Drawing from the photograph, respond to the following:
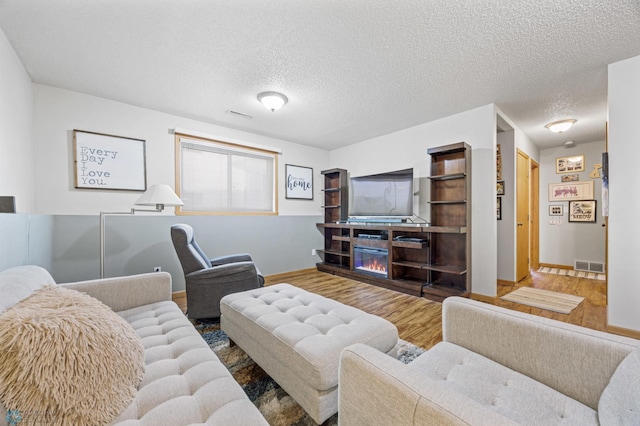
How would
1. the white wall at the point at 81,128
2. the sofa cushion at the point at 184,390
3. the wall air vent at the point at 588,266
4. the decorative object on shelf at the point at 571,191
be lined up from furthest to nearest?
the decorative object on shelf at the point at 571,191, the wall air vent at the point at 588,266, the white wall at the point at 81,128, the sofa cushion at the point at 184,390

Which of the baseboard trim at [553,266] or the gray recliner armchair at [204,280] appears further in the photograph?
the baseboard trim at [553,266]

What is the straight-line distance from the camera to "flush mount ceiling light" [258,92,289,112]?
278 cm

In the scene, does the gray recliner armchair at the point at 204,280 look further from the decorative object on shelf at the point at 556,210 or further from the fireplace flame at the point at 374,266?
the decorative object on shelf at the point at 556,210

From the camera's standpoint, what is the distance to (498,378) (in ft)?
3.29

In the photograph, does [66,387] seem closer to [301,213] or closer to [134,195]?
[134,195]

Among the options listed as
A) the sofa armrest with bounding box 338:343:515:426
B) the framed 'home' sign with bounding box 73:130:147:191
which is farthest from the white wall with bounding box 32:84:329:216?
the sofa armrest with bounding box 338:343:515:426

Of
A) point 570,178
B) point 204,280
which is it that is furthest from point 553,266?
point 204,280

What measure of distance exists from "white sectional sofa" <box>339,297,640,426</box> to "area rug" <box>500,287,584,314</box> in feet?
8.05

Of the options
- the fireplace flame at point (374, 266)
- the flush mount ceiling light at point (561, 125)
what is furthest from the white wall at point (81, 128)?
the flush mount ceiling light at point (561, 125)

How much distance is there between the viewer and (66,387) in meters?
0.72

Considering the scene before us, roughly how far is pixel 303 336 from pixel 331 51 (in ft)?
6.97

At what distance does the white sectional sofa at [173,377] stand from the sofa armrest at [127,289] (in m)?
0.02

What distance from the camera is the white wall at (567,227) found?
4570 millimetres

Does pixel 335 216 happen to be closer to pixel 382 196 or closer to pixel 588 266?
pixel 382 196
